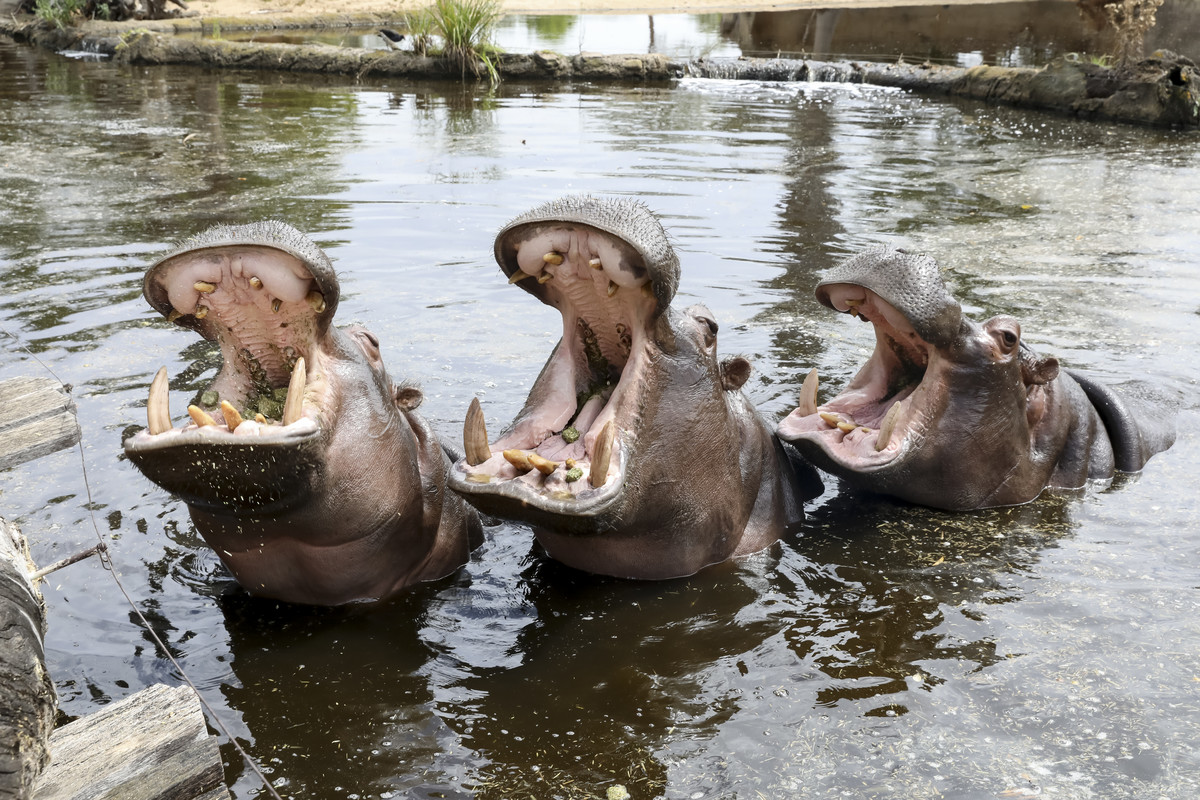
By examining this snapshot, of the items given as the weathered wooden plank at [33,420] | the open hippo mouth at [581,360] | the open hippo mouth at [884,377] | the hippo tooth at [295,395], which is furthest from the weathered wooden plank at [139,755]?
the open hippo mouth at [884,377]

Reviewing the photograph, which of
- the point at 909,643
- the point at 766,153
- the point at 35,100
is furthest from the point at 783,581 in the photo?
the point at 35,100

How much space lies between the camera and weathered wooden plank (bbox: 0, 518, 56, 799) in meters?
1.99

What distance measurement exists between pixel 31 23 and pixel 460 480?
2666cm

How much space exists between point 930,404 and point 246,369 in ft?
7.58

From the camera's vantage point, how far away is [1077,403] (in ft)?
15.1

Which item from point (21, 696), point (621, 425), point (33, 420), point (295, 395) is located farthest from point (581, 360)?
point (33, 420)

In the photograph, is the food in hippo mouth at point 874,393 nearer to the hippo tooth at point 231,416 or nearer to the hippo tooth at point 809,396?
the hippo tooth at point 809,396

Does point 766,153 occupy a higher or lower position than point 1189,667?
higher

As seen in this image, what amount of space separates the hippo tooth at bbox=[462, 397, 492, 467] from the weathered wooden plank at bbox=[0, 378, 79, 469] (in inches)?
75.6

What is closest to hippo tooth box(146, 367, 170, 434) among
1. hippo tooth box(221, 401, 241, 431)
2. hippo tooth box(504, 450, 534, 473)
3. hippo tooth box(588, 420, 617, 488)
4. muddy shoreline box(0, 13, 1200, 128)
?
hippo tooth box(221, 401, 241, 431)

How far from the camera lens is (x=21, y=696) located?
2062 millimetres

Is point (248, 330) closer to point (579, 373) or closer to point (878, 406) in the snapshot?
point (579, 373)

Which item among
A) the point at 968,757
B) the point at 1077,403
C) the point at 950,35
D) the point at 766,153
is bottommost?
the point at 968,757

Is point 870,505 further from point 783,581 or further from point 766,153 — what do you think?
point 766,153
